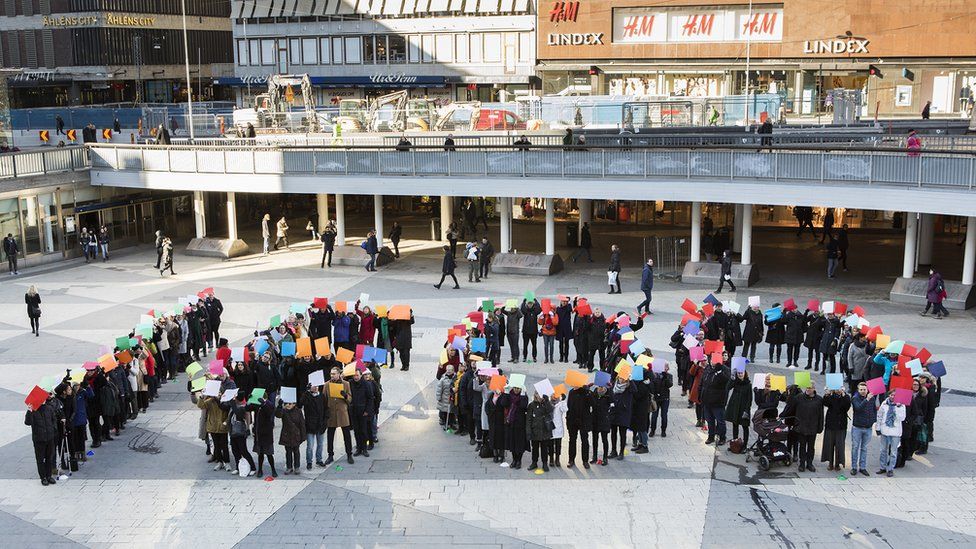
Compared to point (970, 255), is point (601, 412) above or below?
below

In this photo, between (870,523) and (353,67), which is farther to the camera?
(353,67)

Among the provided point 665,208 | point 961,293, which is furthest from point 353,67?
point 961,293

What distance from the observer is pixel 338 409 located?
16734 millimetres

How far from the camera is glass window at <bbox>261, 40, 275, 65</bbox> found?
242 feet

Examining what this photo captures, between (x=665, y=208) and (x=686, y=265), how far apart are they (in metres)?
11.0

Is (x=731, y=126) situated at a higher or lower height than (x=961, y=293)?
higher

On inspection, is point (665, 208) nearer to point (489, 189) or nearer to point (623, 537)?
point (489, 189)

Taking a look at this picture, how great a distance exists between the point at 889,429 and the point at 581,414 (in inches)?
177

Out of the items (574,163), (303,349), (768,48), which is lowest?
(303,349)

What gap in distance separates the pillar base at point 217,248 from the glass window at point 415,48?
113 feet

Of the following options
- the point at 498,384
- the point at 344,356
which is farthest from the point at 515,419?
the point at 344,356

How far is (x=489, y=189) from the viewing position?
32.1m

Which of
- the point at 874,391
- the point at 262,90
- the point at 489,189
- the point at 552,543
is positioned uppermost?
the point at 262,90

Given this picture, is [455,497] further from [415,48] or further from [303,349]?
[415,48]
